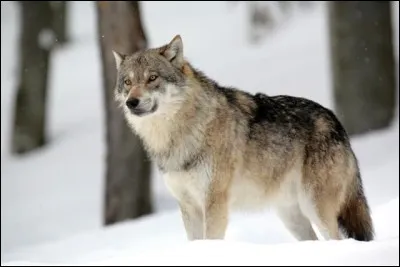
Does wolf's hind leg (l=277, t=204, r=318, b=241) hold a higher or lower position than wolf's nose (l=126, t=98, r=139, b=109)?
lower

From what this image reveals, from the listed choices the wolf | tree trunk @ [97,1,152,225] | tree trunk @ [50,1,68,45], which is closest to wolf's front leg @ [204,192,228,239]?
the wolf

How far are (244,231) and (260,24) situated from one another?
8.59m

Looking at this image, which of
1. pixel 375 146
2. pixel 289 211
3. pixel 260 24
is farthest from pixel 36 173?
pixel 289 211

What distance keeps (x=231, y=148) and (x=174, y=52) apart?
90 centimetres

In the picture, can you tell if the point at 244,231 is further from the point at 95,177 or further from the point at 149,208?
the point at 95,177

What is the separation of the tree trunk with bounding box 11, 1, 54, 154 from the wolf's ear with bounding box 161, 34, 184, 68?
12032mm

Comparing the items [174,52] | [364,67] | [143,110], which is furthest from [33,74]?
[143,110]

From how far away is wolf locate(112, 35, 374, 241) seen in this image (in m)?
6.78

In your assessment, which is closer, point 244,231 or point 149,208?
point 244,231

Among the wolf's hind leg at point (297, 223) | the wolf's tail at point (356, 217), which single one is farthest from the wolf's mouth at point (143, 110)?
the wolf's tail at point (356, 217)

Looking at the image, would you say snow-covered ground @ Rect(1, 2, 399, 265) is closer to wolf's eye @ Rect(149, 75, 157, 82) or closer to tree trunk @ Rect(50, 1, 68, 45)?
tree trunk @ Rect(50, 1, 68, 45)

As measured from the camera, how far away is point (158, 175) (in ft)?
51.1

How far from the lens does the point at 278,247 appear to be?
16.8 feet

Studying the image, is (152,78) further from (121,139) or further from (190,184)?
(121,139)
